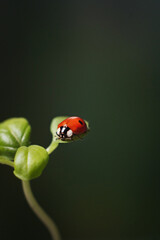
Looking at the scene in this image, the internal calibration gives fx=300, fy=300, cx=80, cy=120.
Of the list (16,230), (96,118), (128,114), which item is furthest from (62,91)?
(16,230)

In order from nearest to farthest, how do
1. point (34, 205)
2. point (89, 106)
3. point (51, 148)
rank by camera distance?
point (51, 148), point (34, 205), point (89, 106)

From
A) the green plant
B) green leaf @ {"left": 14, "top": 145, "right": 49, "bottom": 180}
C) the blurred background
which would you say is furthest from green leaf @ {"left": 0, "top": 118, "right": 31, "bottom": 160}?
the blurred background

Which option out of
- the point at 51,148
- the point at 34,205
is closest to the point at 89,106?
the point at 34,205

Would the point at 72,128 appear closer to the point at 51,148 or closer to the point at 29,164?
the point at 51,148

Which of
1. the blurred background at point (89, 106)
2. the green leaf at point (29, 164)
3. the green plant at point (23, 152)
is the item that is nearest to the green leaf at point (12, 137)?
the green plant at point (23, 152)

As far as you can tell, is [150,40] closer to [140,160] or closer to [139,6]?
[139,6]

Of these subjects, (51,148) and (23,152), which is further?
(51,148)

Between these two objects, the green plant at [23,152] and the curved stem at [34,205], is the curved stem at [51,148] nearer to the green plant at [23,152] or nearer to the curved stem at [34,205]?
the green plant at [23,152]
